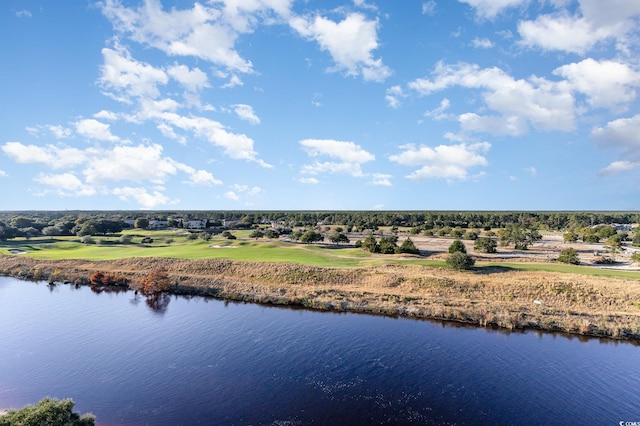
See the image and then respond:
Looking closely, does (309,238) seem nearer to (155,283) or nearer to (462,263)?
(462,263)

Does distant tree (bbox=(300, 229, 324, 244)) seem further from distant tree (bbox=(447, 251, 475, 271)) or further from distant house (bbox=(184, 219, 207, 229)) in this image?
distant house (bbox=(184, 219, 207, 229))

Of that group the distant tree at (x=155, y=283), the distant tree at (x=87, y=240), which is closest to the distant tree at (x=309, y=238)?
the distant tree at (x=155, y=283)

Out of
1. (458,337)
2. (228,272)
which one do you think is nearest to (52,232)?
(228,272)

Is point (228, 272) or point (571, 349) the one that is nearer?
point (571, 349)

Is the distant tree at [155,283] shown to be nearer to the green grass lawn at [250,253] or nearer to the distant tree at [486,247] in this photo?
the green grass lawn at [250,253]

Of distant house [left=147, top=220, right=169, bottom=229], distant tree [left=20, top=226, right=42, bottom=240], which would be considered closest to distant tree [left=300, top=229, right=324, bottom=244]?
distant tree [left=20, top=226, right=42, bottom=240]

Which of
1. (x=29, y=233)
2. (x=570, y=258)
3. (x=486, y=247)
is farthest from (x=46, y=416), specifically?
(x=29, y=233)

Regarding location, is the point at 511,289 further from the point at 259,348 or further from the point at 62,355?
the point at 62,355
